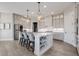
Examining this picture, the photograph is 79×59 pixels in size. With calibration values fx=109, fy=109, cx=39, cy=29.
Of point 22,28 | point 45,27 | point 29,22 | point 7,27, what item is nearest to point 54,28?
point 45,27

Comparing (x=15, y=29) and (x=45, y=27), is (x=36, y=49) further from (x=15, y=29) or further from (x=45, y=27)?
(x=15, y=29)

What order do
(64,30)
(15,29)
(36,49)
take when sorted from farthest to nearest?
1. (15,29)
2. (64,30)
3. (36,49)

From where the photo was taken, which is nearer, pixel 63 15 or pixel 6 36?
pixel 63 15

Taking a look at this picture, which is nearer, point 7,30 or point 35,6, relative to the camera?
point 35,6

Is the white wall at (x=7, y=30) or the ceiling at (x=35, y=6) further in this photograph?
the white wall at (x=7, y=30)

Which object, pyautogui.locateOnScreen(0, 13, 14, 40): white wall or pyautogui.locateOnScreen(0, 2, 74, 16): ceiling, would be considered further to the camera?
pyautogui.locateOnScreen(0, 13, 14, 40): white wall

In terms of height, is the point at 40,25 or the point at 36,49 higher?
the point at 40,25

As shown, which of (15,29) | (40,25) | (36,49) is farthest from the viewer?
(15,29)

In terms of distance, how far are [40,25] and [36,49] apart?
186 inches

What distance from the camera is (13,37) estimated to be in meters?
9.65

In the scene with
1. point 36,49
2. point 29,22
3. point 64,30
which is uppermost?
point 29,22

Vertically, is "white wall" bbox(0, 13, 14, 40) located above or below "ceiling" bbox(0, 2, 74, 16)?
below

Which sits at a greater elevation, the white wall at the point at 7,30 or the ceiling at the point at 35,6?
the ceiling at the point at 35,6

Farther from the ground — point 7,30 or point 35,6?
point 35,6
